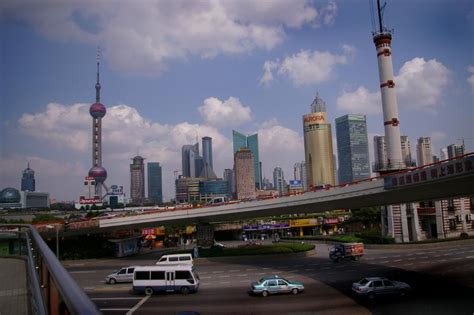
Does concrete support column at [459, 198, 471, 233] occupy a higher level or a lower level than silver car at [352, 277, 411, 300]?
higher

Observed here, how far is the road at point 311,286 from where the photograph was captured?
860 inches

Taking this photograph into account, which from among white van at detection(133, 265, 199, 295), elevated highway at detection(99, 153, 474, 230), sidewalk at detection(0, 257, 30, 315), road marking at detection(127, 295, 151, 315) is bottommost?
road marking at detection(127, 295, 151, 315)

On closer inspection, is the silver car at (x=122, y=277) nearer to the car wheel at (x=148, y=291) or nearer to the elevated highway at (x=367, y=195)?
the car wheel at (x=148, y=291)

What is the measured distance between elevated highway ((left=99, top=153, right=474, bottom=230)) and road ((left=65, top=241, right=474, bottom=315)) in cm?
547

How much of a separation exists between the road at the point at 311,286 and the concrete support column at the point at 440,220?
1467 cm

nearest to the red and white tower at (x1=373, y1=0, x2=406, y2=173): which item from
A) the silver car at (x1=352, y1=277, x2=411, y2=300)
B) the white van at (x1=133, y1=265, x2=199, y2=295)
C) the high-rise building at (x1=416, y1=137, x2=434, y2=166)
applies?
the silver car at (x1=352, y1=277, x2=411, y2=300)

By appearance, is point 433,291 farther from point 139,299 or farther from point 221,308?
point 139,299

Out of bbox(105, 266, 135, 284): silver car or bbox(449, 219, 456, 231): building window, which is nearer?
bbox(105, 266, 135, 284): silver car

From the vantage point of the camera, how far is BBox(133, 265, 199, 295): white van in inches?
1046

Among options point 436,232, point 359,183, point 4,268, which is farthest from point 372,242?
point 4,268

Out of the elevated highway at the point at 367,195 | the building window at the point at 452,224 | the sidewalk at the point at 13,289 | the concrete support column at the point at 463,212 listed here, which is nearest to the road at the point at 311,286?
the elevated highway at the point at 367,195

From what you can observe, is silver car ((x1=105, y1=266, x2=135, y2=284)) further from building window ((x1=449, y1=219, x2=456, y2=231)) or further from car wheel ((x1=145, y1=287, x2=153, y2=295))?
building window ((x1=449, y1=219, x2=456, y2=231))

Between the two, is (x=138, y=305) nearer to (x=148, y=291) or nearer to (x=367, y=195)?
(x=148, y=291)

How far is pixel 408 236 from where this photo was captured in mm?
57406
